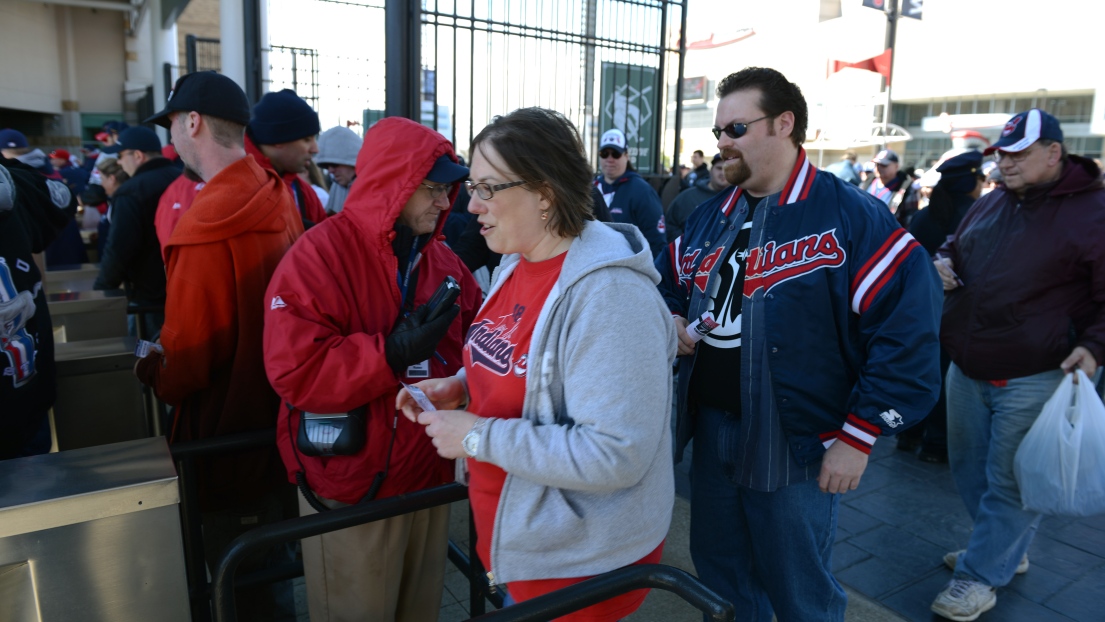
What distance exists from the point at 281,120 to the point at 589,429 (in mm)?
2789

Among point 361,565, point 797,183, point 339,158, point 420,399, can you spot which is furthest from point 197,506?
point 339,158

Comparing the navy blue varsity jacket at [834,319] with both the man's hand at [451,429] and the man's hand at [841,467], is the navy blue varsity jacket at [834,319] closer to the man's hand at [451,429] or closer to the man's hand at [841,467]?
the man's hand at [841,467]

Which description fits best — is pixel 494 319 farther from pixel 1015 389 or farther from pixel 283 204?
pixel 1015 389

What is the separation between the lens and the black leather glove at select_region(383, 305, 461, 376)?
6.40 ft

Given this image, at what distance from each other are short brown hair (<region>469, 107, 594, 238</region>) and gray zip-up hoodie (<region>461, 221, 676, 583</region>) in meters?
0.07

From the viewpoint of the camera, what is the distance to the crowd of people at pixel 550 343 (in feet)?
4.86

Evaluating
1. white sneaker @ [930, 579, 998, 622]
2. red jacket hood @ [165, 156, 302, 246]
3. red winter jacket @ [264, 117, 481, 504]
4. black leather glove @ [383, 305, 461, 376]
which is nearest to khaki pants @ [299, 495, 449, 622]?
red winter jacket @ [264, 117, 481, 504]

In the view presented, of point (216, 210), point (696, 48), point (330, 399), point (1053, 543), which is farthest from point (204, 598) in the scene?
point (696, 48)

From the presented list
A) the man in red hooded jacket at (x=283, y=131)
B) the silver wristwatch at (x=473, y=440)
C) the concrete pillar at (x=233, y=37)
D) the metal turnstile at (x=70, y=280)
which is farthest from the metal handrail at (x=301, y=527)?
the concrete pillar at (x=233, y=37)

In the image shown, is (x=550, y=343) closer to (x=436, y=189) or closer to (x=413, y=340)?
(x=413, y=340)

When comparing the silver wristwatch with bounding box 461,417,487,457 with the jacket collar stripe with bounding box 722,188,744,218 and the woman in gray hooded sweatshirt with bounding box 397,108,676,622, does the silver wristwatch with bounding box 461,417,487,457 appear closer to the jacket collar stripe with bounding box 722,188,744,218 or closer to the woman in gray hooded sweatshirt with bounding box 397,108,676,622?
the woman in gray hooded sweatshirt with bounding box 397,108,676,622

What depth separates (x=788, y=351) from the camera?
2.10 meters

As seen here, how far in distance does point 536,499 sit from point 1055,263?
8.46ft

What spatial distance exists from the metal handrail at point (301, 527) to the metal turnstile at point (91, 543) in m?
0.07
